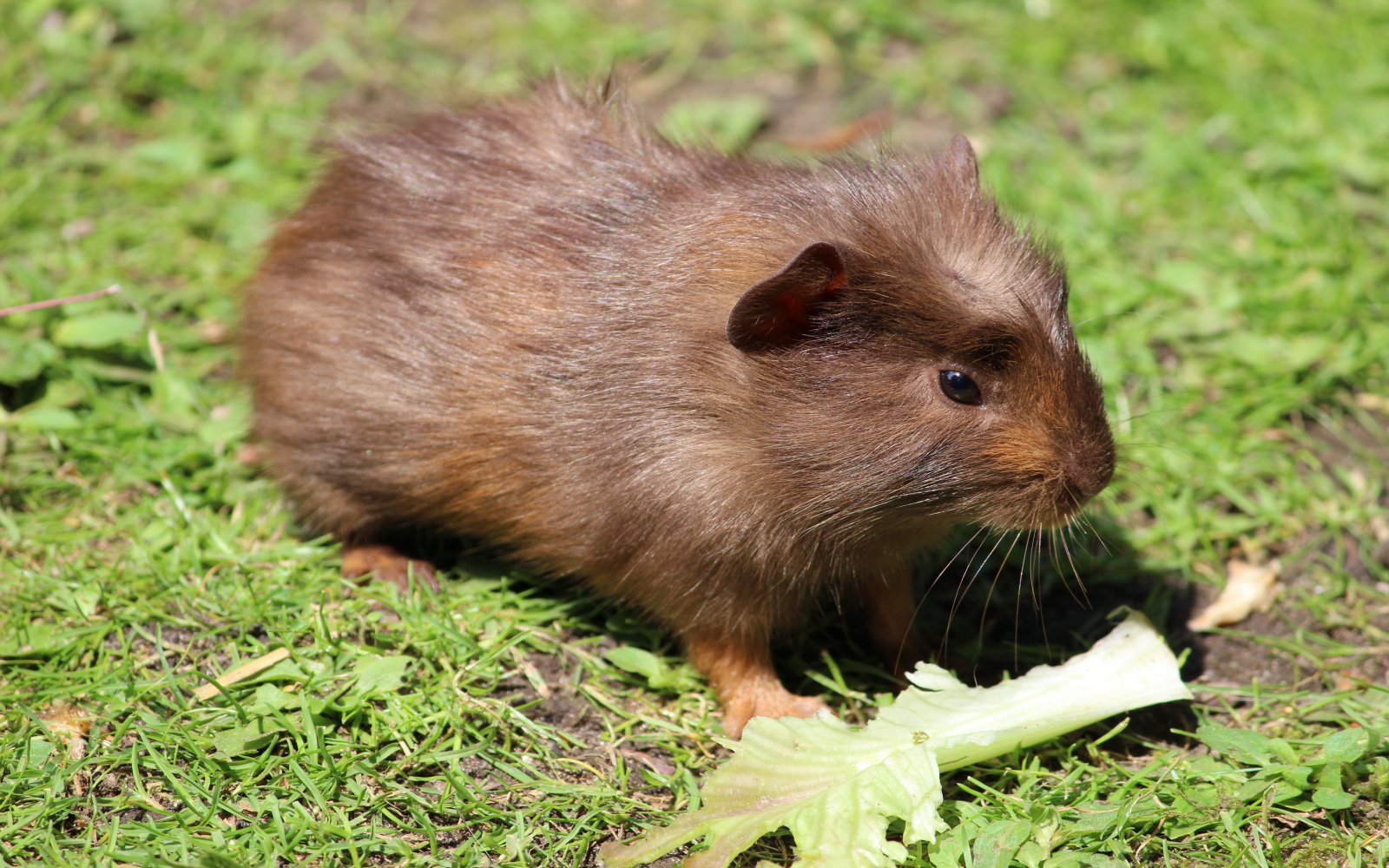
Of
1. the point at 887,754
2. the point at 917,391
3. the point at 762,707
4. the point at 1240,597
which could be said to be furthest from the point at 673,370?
the point at 1240,597

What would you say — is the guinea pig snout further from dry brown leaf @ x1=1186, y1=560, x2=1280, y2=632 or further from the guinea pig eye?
dry brown leaf @ x1=1186, y1=560, x2=1280, y2=632

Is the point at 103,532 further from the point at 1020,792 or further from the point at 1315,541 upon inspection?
the point at 1315,541

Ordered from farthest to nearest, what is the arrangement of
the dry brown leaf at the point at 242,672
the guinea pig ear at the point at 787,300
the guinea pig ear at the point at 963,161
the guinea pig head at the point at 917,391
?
the guinea pig ear at the point at 963,161, the dry brown leaf at the point at 242,672, the guinea pig head at the point at 917,391, the guinea pig ear at the point at 787,300

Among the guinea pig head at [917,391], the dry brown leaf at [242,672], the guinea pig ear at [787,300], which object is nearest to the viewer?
the guinea pig ear at [787,300]

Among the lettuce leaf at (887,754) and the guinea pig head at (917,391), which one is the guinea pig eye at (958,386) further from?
the lettuce leaf at (887,754)

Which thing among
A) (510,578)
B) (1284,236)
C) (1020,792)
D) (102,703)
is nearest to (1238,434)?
(1284,236)

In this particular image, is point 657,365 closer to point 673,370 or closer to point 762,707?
point 673,370

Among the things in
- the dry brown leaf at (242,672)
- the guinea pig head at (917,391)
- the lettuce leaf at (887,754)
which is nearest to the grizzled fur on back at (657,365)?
the guinea pig head at (917,391)
